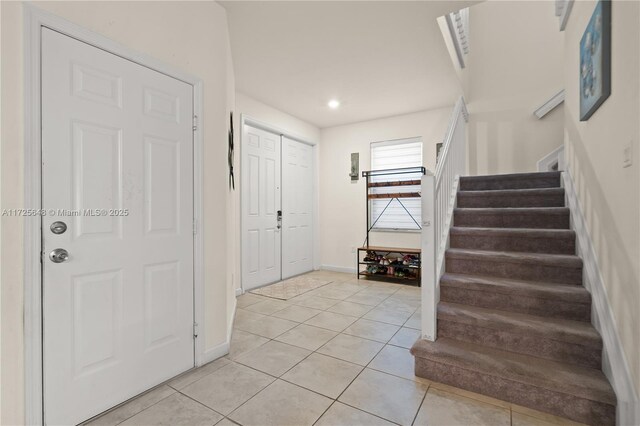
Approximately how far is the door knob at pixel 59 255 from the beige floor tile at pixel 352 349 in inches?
69.9

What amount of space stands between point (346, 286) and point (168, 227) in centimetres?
292

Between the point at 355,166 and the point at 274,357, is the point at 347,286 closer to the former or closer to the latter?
the point at 355,166

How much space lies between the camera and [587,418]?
1.51 meters

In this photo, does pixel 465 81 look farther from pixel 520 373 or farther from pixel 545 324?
pixel 520 373

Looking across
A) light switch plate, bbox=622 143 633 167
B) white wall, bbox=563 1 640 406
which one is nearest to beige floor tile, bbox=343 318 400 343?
white wall, bbox=563 1 640 406

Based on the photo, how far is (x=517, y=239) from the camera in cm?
250

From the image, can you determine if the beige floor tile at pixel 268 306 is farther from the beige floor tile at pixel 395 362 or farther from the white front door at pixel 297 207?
the beige floor tile at pixel 395 362

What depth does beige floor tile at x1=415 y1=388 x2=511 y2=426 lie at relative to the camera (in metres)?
1.54

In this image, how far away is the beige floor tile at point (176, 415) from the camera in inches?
60.6

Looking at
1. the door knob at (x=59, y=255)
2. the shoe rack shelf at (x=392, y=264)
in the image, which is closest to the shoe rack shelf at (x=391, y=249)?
the shoe rack shelf at (x=392, y=264)

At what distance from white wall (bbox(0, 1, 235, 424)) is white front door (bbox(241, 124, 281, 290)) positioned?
1.73m

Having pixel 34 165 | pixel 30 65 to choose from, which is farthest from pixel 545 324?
pixel 30 65

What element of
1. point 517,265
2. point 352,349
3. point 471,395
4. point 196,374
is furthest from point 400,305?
point 196,374

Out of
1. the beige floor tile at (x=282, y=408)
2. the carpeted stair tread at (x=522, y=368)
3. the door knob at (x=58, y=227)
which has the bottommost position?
the beige floor tile at (x=282, y=408)
